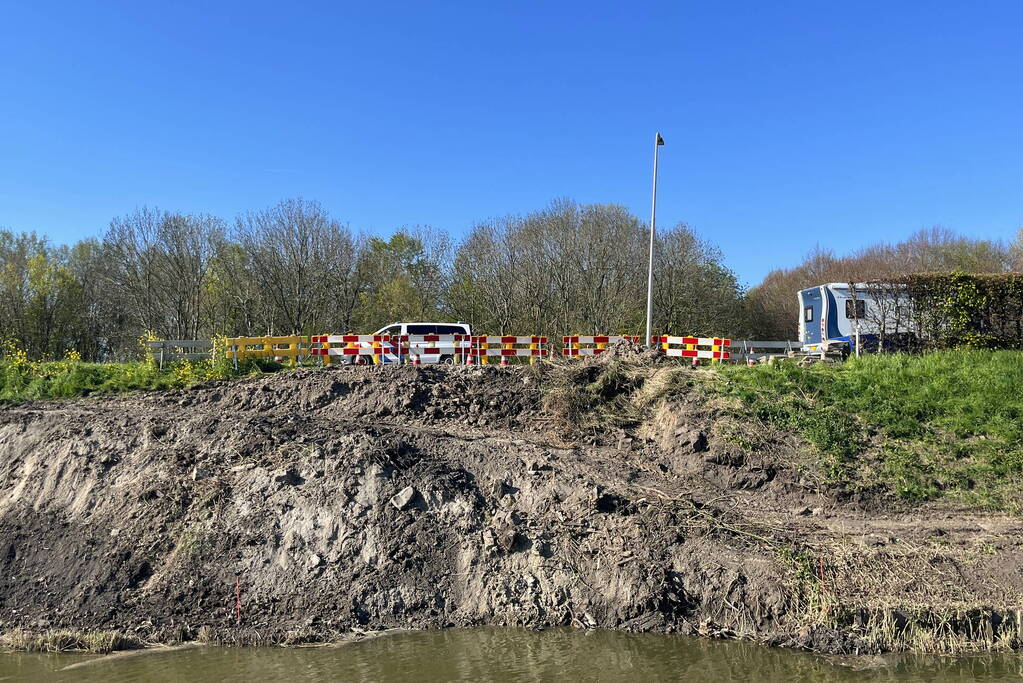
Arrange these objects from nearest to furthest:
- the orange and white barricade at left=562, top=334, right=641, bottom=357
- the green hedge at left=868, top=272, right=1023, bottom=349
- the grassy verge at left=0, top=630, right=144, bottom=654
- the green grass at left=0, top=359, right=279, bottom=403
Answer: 1. the grassy verge at left=0, top=630, right=144, bottom=654
2. the green hedge at left=868, top=272, right=1023, bottom=349
3. the green grass at left=0, top=359, right=279, bottom=403
4. the orange and white barricade at left=562, top=334, right=641, bottom=357

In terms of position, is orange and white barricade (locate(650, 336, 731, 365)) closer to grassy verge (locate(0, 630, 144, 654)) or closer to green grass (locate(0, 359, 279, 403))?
green grass (locate(0, 359, 279, 403))

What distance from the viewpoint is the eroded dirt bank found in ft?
28.2

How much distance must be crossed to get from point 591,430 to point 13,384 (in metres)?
13.8

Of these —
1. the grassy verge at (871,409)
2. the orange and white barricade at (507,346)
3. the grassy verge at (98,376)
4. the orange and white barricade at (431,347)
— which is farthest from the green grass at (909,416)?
the grassy verge at (98,376)

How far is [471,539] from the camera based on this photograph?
9.58m

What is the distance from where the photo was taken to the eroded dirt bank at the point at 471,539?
8602mm

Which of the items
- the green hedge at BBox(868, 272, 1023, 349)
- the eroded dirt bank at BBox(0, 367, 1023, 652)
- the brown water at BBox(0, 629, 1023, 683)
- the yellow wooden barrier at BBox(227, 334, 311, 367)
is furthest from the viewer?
the yellow wooden barrier at BBox(227, 334, 311, 367)

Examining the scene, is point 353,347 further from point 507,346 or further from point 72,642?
point 72,642

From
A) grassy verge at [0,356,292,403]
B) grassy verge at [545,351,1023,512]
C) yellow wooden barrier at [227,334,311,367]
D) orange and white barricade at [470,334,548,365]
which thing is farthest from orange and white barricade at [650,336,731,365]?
grassy verge at [0,356,292,403]

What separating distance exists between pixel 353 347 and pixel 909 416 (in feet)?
39.6

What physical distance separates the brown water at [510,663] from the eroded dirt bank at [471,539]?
32 cm

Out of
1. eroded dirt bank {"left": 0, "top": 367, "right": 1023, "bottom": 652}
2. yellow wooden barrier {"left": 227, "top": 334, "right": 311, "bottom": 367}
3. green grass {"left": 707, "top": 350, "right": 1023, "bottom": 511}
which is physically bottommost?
A: eroded dirt bank {"left": 0, "top": 367, "right": 1023, "bottom": 652}

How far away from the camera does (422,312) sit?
36688 millimetres

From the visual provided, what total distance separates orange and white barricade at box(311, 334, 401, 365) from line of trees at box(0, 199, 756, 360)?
58.0 feet
